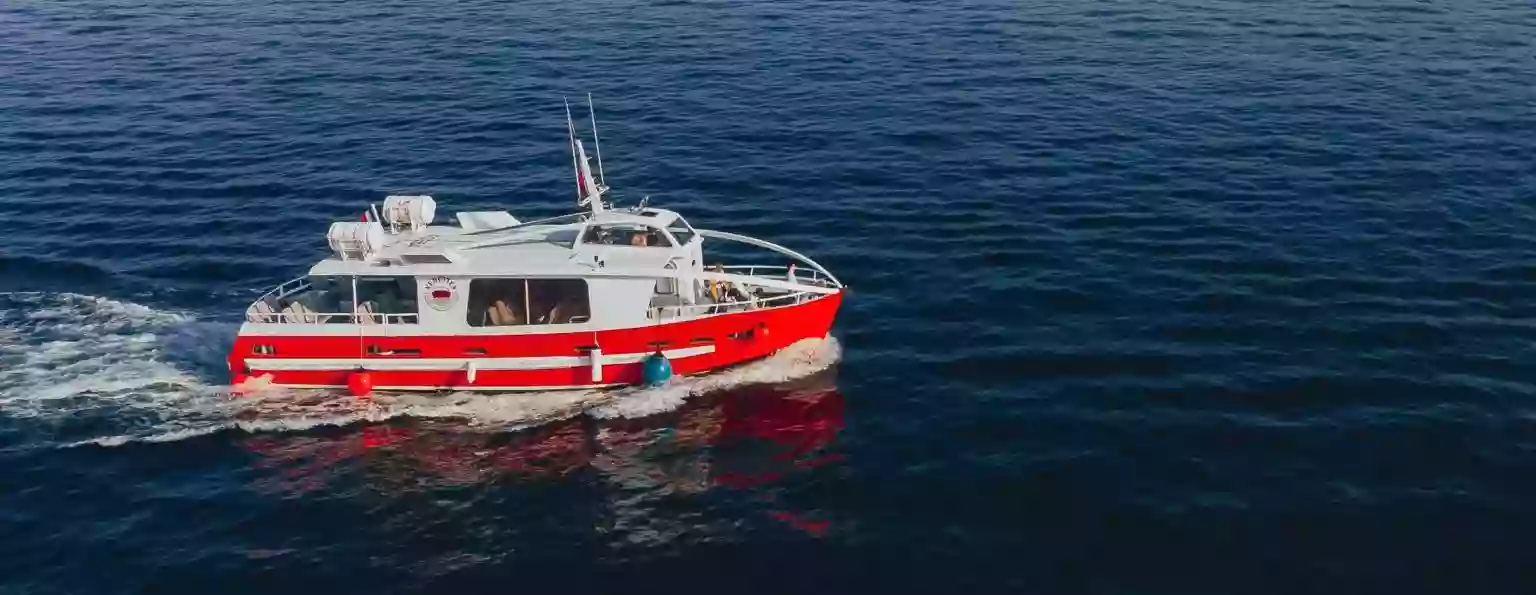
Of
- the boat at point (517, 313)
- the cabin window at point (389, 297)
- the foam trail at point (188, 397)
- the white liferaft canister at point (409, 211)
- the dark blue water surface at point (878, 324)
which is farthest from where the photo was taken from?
the white liferaft canister at point (409, 211)

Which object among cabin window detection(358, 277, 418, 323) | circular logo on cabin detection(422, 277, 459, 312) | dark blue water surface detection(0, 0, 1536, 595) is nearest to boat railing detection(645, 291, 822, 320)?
dark blue water surface detection(0, 0, 1536, 595)

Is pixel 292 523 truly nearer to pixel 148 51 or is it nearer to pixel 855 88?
pixel 855 88

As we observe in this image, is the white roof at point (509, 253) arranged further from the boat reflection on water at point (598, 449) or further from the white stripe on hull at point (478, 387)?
the boat reflection on water at point (598, 449)

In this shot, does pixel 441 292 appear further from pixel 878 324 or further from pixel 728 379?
pixel 878 324

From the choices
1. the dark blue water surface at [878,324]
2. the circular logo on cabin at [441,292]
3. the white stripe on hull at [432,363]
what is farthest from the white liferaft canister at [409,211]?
the dark blue water surface at [878,324]

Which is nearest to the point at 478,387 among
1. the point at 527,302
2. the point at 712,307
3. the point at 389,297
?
the point at 527,302

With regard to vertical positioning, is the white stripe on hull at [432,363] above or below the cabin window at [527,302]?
below

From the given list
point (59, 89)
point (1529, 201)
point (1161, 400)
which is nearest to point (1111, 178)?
point (1529, 201)

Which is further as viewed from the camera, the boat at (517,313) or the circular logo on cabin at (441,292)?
the boat at (517,313)
